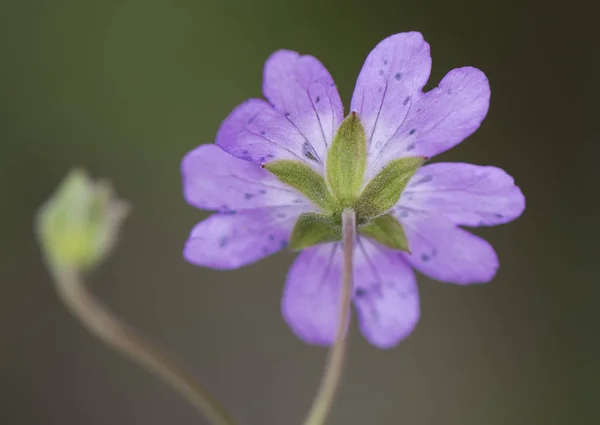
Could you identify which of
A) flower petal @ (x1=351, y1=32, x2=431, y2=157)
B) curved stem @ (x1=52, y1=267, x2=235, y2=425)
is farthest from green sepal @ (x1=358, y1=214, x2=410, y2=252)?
curved stem @ (x1=52, y1=267, x2=235, y2=425)

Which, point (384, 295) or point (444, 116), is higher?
point (444, 116)

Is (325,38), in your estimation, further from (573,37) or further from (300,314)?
(300,314)

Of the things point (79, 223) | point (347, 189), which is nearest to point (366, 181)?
point (347, 189)

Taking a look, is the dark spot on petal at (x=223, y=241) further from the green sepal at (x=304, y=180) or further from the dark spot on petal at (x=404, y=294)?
the dark spot on petal at (x=404, y=294)

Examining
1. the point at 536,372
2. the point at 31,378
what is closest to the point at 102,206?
the point at 31,378

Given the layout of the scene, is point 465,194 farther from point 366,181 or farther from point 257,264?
point 257,264

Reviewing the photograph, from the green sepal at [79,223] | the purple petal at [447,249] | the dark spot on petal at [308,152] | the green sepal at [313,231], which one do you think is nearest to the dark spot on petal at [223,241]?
the green sepal at [313,231]
